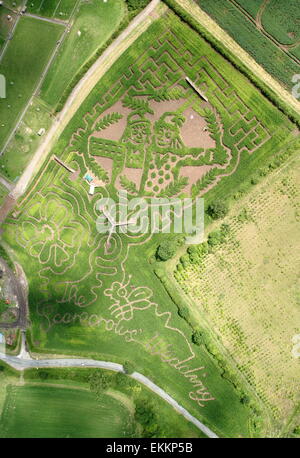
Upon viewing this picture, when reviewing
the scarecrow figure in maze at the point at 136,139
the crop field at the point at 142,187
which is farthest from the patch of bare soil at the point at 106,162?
the scarecrow figure in maze at the point at 136,139

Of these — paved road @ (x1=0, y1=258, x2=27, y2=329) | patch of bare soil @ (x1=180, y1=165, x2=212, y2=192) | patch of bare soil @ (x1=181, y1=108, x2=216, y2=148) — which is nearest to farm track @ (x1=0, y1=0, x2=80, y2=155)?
paved road @ (x1=0, y1=258, x2=27, y2=329)

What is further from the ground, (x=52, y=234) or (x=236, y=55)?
(x=236, y=55)

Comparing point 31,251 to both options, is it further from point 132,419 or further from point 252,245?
point 252,245

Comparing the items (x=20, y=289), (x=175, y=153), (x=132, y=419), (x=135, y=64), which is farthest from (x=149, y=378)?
(x=135, y=64)

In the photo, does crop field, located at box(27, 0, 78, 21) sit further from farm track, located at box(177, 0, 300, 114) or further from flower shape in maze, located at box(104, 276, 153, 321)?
flower shape in maze, located at box(104, 276, 153, 321)

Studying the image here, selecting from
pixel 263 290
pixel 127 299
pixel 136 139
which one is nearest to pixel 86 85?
pixel 136 139

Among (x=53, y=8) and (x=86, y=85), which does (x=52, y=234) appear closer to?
(x=86, y=85)

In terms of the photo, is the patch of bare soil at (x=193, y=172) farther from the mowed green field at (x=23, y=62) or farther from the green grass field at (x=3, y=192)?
the green grass field at (x=3, y=192)
